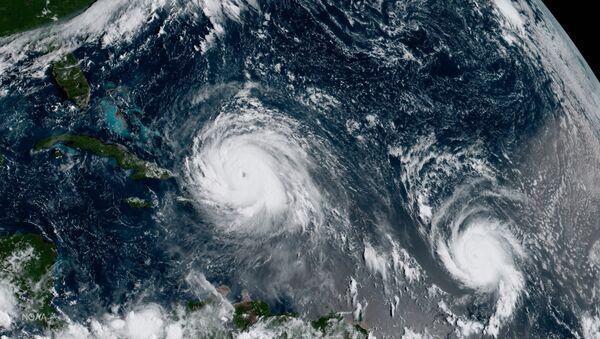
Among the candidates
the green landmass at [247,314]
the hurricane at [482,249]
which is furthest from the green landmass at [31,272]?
the hurricane at [482,249]

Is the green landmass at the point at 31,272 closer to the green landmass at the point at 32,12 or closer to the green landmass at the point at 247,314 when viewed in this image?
the green landmass at the point at 247,314

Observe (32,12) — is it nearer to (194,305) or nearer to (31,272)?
(31,272)

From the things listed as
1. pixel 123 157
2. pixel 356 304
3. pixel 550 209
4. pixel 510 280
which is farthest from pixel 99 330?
pixel 550 209

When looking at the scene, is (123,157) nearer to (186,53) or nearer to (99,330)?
(186,53)

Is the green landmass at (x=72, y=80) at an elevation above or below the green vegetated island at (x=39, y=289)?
above

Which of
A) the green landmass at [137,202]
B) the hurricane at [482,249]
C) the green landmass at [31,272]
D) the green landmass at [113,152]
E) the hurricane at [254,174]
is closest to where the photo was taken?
the green landmass at [31,272]

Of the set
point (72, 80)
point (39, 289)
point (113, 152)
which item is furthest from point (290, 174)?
point (39, 289)
